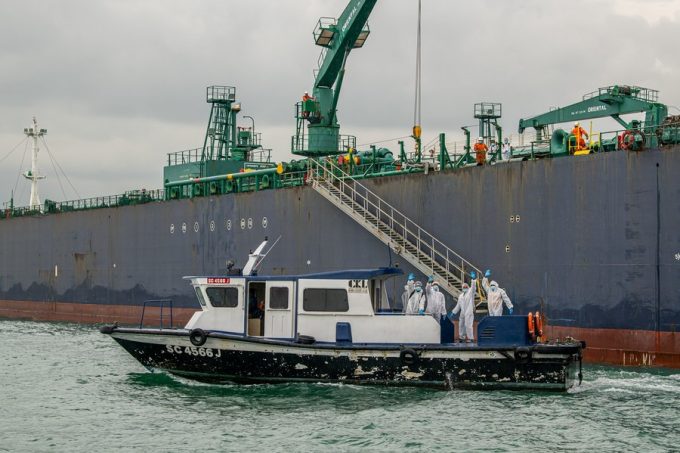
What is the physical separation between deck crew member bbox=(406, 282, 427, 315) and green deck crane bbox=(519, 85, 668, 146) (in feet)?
40.6

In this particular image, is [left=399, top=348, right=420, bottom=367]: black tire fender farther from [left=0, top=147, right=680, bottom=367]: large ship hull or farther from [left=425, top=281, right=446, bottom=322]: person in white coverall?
[left=0, top=147, right=680, bottom=367]: large ship hull

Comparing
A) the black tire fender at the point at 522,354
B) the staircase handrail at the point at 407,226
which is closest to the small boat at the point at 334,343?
the black tire fender at the point at 522,354

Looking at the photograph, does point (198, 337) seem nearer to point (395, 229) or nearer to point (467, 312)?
point (467, 312)

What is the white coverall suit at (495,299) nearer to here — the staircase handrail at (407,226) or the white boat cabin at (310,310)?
the white boat cabin at (310,310)

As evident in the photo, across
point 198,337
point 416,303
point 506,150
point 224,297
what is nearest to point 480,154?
point 506,150

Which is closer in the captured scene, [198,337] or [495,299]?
[495,299]

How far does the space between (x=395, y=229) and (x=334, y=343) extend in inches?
443

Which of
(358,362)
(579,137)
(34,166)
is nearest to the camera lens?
(358,362)

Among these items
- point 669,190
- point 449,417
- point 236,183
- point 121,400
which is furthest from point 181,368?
point 236,183

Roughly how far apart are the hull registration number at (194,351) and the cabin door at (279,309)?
1315mm

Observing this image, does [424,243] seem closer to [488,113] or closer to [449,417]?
[449,417]

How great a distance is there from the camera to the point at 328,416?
19.8 metres

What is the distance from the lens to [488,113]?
162 feet

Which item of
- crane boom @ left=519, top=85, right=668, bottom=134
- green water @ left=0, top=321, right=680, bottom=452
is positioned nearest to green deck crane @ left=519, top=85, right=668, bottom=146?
crane boom @ left=519, top=85, right=668, bottom=134
